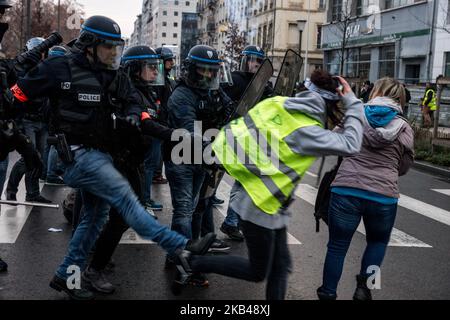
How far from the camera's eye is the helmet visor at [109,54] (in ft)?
13.4

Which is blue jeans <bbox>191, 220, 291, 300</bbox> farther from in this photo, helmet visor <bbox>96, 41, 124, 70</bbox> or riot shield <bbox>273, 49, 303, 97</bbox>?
riot shield <bbox>273, 49, 303, 97</bbox>

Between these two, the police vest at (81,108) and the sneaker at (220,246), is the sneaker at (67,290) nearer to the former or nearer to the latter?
the police vest at (81,108)

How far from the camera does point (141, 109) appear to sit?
13.9ft

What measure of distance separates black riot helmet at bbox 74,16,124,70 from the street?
5.58 ft

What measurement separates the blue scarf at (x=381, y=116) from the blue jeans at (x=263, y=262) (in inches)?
46.5

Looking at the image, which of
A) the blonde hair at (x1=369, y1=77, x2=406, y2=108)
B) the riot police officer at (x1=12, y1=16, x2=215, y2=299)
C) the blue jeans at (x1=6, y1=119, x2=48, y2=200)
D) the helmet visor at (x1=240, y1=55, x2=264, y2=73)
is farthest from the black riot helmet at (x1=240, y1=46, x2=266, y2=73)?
the blue jeans at (x1=6, y1=119, x2=48, y2=200)

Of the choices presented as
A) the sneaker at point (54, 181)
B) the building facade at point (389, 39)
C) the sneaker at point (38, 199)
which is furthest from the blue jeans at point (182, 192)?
the building facade at point (389, 39)

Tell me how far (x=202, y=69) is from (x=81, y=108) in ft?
3.95

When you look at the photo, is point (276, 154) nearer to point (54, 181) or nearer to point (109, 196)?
point (109, 196)

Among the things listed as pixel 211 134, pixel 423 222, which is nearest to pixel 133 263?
pixel 211 134

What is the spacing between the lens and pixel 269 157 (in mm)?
3469

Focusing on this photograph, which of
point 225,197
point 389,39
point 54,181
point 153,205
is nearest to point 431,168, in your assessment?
point 225,197
